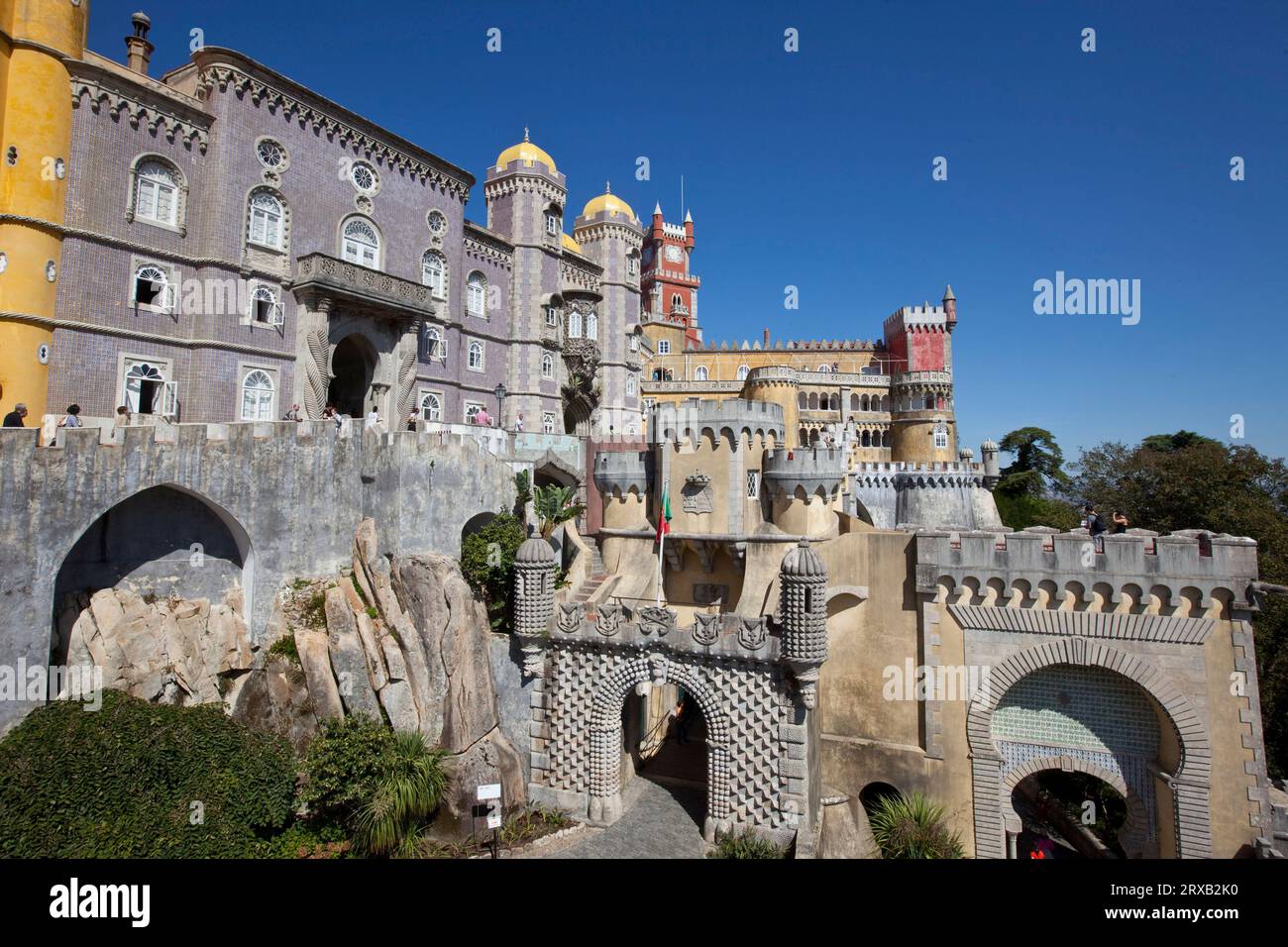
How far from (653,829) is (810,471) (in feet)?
40.1

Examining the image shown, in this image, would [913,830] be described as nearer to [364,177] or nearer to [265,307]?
[265,307]

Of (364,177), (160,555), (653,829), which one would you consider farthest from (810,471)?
(364,177)

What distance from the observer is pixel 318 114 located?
87.0ft

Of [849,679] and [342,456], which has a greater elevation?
[342,456]

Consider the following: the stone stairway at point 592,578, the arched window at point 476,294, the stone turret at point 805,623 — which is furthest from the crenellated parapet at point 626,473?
the arched window at point 476,294

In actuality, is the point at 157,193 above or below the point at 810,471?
above

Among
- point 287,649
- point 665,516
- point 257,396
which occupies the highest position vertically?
point 257,396

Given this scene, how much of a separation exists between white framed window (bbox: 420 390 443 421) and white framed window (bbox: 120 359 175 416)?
10.3 meters

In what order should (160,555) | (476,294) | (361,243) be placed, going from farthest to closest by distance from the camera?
(476,294) → (361,243) → (160,555)

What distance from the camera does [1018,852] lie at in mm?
21359

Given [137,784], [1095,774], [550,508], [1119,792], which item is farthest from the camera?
[550,508]
